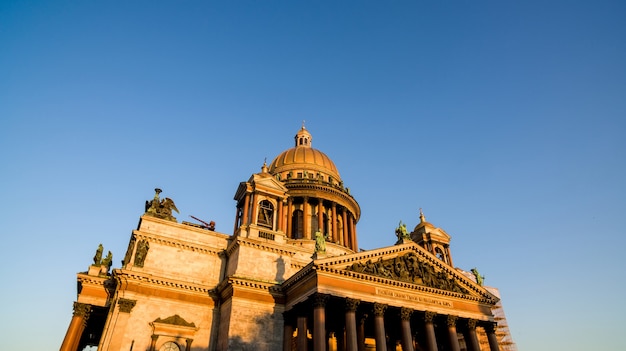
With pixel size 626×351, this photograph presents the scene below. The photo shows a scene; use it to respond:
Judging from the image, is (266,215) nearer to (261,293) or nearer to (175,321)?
(261,293)

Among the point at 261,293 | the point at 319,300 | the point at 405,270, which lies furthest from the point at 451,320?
the point at 261,293

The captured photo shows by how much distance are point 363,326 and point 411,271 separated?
208 inches

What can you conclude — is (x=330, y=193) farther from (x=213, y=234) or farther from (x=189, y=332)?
(x=189, y=332)

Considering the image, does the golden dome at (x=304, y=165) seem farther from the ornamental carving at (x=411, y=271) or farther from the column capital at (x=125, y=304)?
the column capital at (x=125, y=304)

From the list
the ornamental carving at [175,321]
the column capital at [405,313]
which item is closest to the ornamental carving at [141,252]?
the ornamental carving at [175,321]

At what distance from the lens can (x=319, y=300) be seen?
81.5 feet

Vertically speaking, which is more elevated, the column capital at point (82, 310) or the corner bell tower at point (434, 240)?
the corner bell tower at point (434, 240)

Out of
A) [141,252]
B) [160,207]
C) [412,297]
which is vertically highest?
[160,207]

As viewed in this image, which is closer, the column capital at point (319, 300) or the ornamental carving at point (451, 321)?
the column capital at point (319, 300)

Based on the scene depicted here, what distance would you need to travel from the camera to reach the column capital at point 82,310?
2897 cm

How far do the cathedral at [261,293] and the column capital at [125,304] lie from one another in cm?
6

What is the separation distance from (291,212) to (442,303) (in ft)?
62.6

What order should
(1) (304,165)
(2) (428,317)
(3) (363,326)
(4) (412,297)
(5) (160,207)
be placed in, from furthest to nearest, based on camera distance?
(1) (304,165) → (5) (160,207) → (3) (363,326) → (4) (412,297) → (2) (428,317)

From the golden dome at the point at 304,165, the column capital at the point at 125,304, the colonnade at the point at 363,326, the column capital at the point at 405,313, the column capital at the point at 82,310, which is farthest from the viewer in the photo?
the golden dome at the point at 304,165
